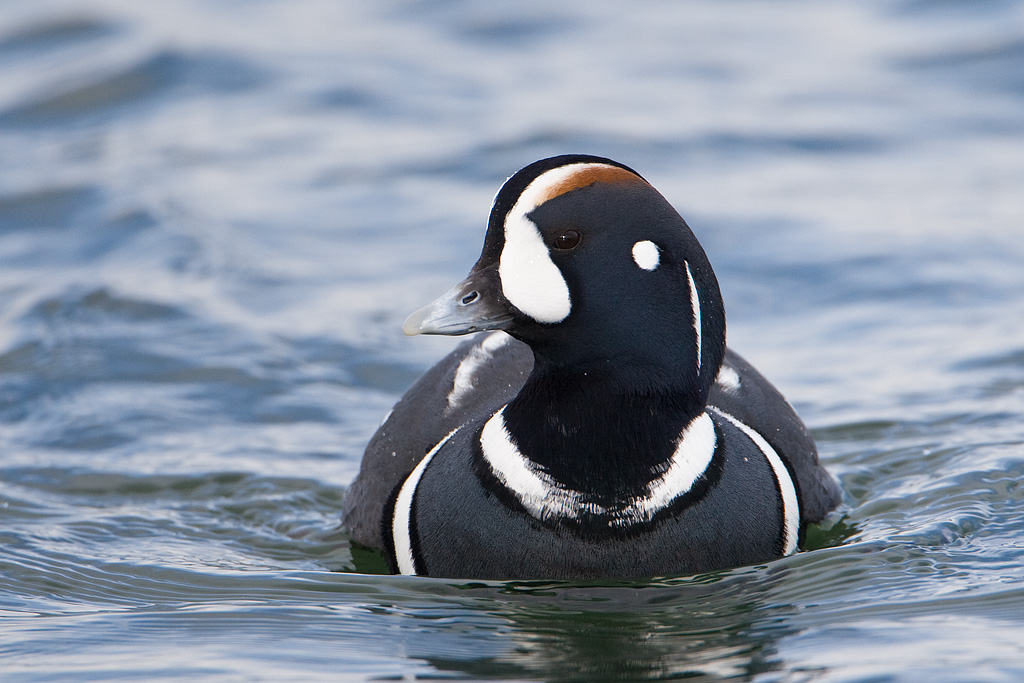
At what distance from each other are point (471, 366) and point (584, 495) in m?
1.25

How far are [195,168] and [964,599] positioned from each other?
27.7 feet

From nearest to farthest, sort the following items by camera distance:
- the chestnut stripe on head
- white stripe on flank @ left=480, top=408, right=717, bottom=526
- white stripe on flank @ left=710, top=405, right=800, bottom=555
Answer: the chestnut stripe on head < white stripe on flank @ left=480, top=408, right=717, bottom=526 < white stripe on flank @ left=710, top=405, right=800, bottom=555

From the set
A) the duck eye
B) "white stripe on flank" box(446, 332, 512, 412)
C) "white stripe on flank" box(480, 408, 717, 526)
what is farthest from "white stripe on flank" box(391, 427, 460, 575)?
the duck eye

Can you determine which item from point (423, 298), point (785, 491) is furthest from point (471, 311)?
point (423, 298)

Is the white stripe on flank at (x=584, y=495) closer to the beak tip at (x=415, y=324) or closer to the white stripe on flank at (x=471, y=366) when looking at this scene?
the beak tip at (x=415, y=324)

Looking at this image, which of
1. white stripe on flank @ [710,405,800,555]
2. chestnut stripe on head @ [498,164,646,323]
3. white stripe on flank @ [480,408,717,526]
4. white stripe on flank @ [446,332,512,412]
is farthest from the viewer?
white stripe on flank @ [446,332,512,412]

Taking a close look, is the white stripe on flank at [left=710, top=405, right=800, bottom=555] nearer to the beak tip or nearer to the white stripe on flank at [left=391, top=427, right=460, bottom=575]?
the white stripe on flank at [left=391, top=427, right=460, bottom=575]

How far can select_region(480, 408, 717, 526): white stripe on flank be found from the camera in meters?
5.09

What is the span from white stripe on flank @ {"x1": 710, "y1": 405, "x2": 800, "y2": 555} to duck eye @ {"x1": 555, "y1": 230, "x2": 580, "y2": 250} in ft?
3.69

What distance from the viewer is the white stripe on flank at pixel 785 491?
5.48m

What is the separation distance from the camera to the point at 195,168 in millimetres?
12086

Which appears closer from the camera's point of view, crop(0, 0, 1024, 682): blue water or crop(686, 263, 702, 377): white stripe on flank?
crop(686, 263, 702, 377): white stripe on flank

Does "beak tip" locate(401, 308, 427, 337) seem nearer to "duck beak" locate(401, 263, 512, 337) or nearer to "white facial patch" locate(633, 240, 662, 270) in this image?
"duck beak" locate(401, 263, 512, 337)

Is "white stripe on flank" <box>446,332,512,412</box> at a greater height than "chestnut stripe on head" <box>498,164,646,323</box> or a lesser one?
lesser
